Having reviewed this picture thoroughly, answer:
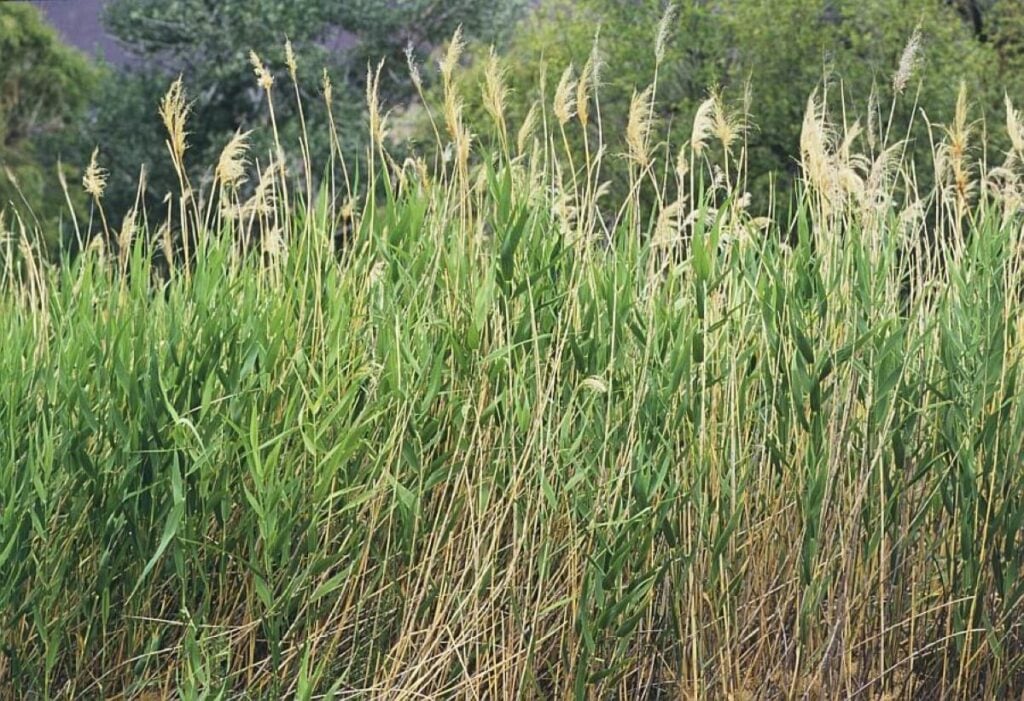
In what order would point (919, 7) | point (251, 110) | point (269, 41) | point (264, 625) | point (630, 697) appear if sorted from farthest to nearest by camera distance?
1. point (251, 110)
2. point (269, 41)
3. point (919, 7)
4. point (630, 697)
5. point (264, 625)

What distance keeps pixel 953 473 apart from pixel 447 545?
1.09 meters

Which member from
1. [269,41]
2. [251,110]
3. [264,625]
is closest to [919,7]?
[269,41]

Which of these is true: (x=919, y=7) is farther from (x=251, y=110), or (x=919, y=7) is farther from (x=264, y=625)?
(x=264, y=625)

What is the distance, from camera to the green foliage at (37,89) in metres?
29.9

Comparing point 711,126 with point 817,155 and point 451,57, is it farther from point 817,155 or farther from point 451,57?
point 451,57

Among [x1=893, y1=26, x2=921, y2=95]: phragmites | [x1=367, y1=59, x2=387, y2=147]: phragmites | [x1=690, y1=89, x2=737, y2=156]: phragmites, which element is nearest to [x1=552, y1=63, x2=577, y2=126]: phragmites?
[x1=690, y1=89, x2=737, y2=156]: phragmites

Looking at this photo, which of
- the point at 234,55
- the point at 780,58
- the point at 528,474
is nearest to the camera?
the point at 528,474

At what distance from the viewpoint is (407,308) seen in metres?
3.10

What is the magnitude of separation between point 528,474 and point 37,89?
29894mm

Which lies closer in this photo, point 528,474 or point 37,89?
point 528,474

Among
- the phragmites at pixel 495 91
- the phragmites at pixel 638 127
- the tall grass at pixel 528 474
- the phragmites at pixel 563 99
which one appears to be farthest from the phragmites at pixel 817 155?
the phragmites at pixel 495 91

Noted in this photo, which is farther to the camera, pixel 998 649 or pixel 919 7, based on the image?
pixel 919 7

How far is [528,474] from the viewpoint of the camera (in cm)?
308

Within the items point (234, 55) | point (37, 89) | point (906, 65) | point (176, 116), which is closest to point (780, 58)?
point (234, 55)
